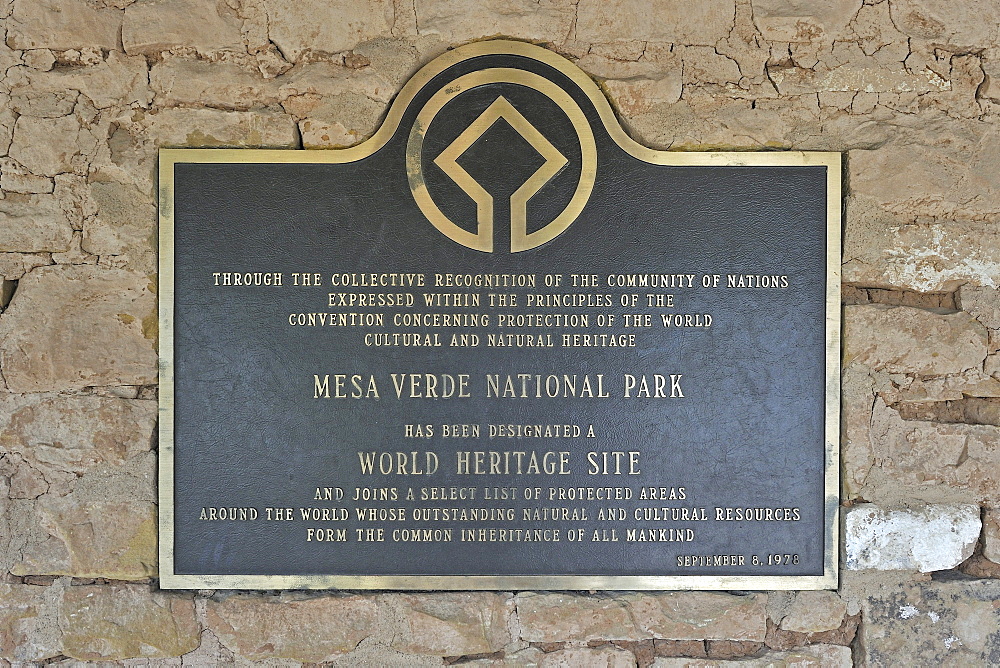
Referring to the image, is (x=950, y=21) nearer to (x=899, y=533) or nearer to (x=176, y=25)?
(x=899, y=533)

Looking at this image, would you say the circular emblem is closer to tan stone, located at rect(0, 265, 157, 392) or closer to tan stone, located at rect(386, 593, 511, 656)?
tan stone, located at rect(0, 265, 157, 392)

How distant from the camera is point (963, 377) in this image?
2.52 m

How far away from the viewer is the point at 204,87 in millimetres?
2496

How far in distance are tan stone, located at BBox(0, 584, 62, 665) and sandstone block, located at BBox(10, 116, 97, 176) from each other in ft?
4.87

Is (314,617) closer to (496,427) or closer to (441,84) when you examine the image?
(496,427)

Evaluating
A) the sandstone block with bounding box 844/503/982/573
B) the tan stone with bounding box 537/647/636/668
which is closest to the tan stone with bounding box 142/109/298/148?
the tan stone with bounding box 537/647/636/668

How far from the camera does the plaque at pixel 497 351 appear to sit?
2.47m

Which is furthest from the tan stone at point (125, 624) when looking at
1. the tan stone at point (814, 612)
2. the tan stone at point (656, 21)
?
the tan stone at point (656, 21)

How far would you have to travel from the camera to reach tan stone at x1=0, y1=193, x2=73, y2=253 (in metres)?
2.48

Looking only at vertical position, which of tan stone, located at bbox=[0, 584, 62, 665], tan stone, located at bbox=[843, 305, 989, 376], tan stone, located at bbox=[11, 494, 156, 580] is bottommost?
tan stone, located at bbox=[0, 584, 62, 665]

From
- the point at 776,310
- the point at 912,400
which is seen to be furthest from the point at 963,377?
the point at 776,310

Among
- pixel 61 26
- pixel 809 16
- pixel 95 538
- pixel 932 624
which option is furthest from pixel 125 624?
pixel 809 16

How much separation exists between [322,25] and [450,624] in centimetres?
217

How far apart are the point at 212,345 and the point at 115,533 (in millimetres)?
752
